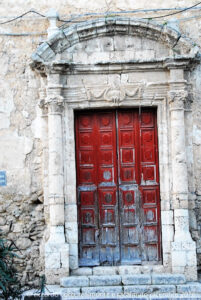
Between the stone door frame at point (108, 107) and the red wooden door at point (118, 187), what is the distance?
17 centimetres

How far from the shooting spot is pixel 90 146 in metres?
7.01

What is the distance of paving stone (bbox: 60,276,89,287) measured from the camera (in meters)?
6.36

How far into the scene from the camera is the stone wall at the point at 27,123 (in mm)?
6871

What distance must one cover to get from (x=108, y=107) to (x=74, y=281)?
2466 millimetres

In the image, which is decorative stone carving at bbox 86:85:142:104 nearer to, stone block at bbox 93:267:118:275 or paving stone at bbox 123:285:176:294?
stone block at bbox 93:267:118:275

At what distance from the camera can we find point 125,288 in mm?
6246

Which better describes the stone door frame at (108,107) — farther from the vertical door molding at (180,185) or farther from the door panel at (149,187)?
the door panel at (149,187)

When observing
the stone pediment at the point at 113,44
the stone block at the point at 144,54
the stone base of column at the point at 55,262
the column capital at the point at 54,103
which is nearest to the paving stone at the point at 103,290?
the stone base of column at the point at 55,262

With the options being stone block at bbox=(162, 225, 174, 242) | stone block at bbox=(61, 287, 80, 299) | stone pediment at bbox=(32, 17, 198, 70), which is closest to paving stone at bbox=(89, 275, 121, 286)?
stone block at bbox=(61, 287, 80, 299)

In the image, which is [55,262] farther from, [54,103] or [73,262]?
[54,103]

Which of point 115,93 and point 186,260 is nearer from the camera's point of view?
point 186,260

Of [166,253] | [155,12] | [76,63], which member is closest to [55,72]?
[76,63]

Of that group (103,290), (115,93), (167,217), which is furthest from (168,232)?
(115,93)

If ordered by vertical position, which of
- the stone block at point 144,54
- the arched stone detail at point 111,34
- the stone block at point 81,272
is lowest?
the stone block at point 81,272
